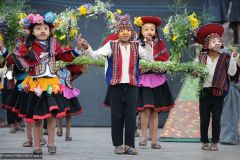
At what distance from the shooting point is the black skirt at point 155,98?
12641 mm

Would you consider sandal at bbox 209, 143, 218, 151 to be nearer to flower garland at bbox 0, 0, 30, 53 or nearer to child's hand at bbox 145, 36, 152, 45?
child's hand at bbox 145, 36, 152, 45

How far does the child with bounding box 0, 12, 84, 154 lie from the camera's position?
36.5 feet

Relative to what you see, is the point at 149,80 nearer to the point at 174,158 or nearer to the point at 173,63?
the point at 173,63

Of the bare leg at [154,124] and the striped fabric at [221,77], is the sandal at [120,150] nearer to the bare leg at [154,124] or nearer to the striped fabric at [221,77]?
the bare leg at [154,124]

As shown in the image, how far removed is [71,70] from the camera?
14047mm

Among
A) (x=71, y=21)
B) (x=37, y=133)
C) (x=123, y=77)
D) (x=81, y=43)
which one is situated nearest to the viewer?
(x=81, y=43)

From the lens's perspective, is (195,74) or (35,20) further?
(195,74)

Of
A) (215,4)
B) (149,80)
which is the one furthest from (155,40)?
(215,4)

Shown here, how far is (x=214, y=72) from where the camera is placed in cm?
1223

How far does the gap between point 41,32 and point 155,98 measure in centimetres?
237

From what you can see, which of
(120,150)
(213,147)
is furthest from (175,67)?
(120,150)

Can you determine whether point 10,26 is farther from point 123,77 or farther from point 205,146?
point 205,146

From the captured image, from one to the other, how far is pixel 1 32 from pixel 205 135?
3.37m

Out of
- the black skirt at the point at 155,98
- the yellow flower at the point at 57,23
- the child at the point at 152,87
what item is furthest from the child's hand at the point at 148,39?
the yellow flower at the point at 57,23
